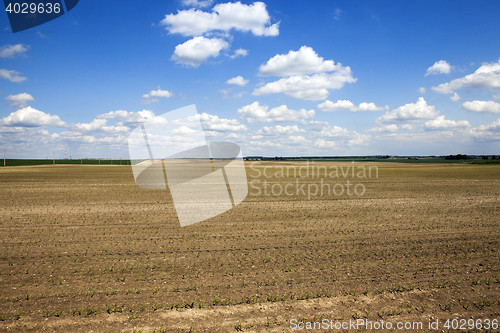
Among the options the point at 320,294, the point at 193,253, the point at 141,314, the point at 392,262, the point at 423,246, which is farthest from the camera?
the point at 423,246

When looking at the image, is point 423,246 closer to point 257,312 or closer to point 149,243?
point 257,312

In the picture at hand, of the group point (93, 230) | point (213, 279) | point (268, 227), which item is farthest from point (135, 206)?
point (213, 279)

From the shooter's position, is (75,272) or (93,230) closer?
(75,272)

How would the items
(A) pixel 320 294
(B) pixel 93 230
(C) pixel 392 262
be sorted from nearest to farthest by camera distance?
(A) pixel 320 294 < (C) pixel 392 262 < (B) pixel 93 230

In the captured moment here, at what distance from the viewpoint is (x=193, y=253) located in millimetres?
9070

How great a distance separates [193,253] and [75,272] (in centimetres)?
328

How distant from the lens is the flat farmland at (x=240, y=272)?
18.2 ft

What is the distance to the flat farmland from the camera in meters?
5.55

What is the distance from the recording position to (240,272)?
752cm

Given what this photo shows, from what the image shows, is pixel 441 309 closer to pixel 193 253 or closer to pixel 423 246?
pixel 423 246

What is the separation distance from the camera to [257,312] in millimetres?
5637

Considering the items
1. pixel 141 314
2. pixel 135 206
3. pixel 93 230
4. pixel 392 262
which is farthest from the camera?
pixel 135 206

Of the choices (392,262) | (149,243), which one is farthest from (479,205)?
(149,243)

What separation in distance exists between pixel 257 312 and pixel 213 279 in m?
1.82
